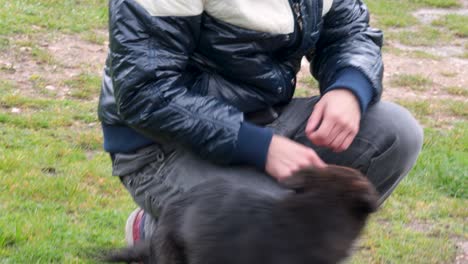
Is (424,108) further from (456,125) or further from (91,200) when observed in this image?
(91,200)

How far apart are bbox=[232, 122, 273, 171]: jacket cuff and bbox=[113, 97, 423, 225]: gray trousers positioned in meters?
0.07

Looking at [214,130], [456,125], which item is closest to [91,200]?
[214,130]

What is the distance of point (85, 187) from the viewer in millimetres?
4375

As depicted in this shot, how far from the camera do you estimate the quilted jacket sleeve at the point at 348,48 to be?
3.17m

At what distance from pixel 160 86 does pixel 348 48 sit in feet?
2.71

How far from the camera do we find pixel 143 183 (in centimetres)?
306

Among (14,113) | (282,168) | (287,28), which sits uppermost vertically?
(287,28)

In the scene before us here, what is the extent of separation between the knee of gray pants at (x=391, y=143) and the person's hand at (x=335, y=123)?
21cm

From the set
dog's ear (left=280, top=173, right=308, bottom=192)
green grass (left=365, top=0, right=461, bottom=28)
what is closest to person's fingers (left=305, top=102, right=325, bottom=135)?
dog's ear (left=280, top=173, right=308, bottom=192)

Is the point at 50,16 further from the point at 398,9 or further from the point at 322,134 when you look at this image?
the point at 322,134

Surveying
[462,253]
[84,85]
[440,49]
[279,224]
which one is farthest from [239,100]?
[440,49]

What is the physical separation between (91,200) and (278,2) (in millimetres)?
1698

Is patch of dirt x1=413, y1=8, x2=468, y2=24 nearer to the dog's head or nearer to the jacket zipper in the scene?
the jacket zipper

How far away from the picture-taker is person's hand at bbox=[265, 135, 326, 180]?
104 inches
